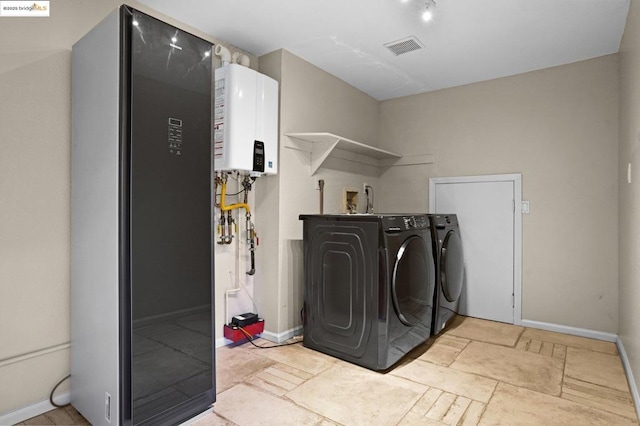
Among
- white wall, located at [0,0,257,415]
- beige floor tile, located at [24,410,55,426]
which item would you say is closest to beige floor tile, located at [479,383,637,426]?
beige floor tile, located at [24,410,55,426]

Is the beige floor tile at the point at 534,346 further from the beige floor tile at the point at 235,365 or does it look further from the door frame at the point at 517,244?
the beige floor tile at the point at 235,365

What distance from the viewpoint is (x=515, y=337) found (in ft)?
10.8

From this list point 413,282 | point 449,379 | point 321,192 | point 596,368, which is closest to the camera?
point 449,379

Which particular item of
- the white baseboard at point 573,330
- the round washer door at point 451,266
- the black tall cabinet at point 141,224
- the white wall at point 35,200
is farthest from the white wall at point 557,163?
the white wall at point 35,200

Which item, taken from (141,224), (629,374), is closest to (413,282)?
(629,374)

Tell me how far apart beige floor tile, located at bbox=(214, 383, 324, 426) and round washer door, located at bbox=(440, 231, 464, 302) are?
1782 millimetres

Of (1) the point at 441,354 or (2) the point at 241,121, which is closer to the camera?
(2) the point at 241,121

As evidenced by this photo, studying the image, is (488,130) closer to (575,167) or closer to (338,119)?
(575,167)

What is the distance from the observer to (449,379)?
246cm

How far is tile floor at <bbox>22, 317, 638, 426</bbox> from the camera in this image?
199 cm

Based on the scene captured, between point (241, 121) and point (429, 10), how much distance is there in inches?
63.5

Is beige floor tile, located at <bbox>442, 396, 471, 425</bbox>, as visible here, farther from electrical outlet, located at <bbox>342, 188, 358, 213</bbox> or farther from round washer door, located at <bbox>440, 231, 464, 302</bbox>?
electrical outlet, located at <bbox>342, 188, 358, 213</bbox>

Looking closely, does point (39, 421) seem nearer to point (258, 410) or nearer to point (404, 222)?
point (258, 410)

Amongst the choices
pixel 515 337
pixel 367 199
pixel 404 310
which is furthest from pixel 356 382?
pixel 367 199
